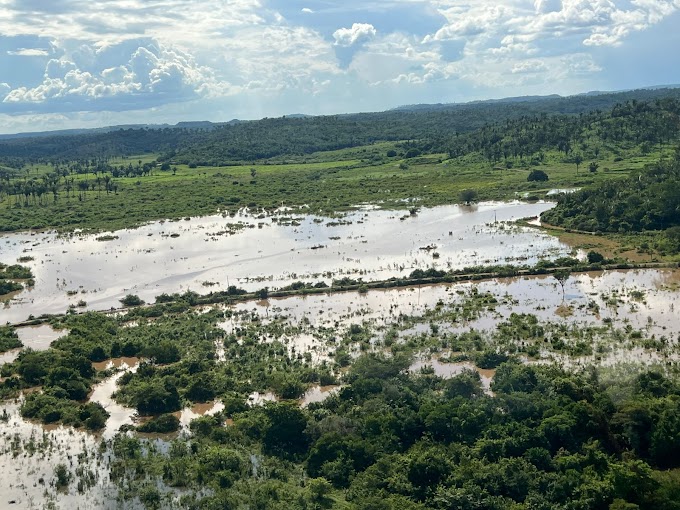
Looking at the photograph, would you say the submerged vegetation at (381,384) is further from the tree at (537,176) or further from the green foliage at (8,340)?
the tree at (537,176)

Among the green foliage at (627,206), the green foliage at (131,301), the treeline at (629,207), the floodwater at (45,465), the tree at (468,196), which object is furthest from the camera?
the tree at (468,196)

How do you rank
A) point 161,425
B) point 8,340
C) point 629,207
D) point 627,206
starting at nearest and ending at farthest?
point 161,425 < point 8,340 < point 629,207 < point 627,206

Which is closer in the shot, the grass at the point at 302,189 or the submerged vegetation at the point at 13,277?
the submerged vegetation at the point at 13,277

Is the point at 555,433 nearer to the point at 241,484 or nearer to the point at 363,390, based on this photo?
the point at 363,390

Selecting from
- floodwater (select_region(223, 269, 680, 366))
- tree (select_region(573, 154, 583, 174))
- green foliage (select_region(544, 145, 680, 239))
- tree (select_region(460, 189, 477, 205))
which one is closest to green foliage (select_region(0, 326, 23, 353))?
floodwater (select_region(223, 269, 680, 366))

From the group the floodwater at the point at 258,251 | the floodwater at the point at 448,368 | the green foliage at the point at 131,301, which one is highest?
the floodwater at the point at 258,251

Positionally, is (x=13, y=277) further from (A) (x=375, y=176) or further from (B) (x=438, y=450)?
(A) (x=375, y=176)

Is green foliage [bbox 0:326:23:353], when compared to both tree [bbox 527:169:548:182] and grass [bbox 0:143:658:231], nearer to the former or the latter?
grass [bbox 0:143:658:231]

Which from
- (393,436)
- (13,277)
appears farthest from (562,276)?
(13,277)

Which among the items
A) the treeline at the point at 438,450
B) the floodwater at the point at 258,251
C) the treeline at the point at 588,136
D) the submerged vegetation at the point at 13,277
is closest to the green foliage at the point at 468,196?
the floodwater at the point at 258,251

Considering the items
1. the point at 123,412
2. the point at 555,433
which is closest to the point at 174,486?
the point at 123,412
